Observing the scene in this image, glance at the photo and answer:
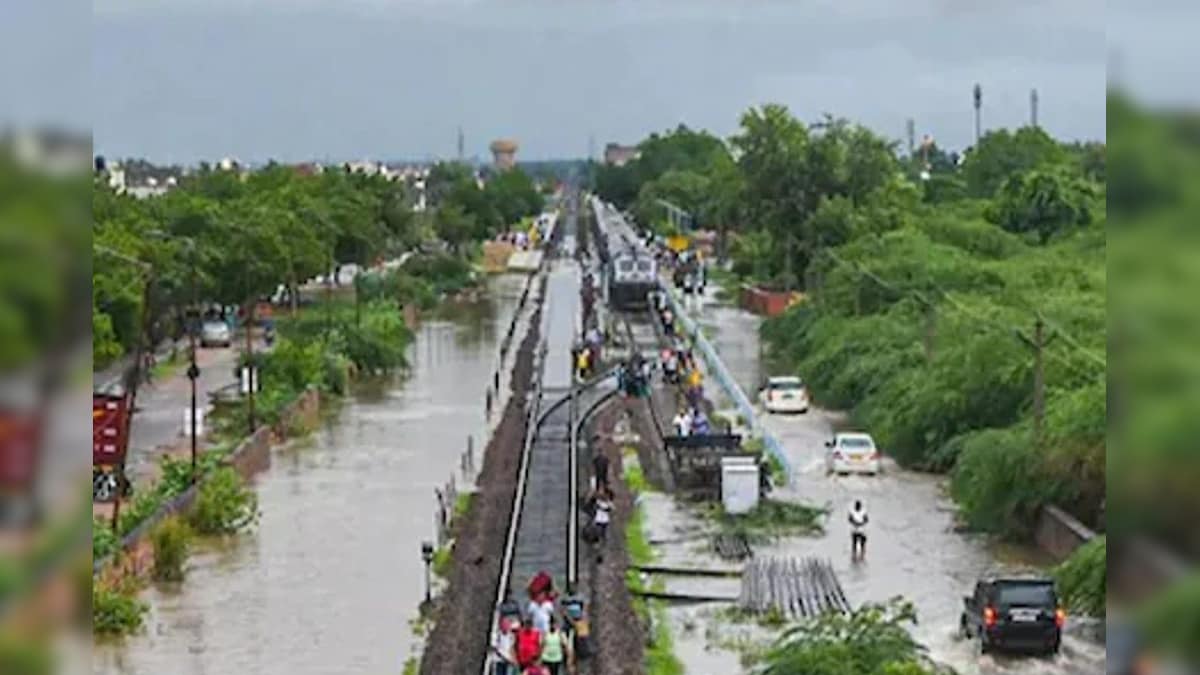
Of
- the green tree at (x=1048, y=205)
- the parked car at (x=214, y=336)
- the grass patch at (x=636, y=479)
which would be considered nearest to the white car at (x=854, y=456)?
the grass patch at (x=636, y=479)

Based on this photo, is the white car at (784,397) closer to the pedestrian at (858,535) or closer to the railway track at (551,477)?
the railway track at (551,477)

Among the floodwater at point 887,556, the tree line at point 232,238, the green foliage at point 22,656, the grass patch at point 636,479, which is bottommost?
the floodwater at point 887,556

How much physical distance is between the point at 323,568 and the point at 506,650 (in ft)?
24.8

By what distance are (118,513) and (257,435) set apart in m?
9.74

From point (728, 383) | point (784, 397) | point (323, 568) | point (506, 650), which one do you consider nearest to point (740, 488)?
point (323, 568)

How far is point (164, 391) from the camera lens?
39.5m

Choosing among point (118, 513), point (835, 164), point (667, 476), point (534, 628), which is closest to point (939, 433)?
point (667, 476)

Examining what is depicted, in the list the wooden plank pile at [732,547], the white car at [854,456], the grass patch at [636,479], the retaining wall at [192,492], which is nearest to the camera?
the retaining wall at [192,492]

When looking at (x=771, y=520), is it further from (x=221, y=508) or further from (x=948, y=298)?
(x=948, y=298)

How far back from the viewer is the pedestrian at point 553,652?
14.8 meters

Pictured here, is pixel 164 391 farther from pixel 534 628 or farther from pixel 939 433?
pixel 534 628

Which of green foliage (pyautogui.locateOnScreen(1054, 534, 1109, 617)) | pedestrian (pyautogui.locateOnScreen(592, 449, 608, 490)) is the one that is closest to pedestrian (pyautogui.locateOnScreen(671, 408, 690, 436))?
pedestrian (pyautogui.locateOnScreen(592, 449, 608, 490))

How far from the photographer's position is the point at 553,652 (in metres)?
14.9

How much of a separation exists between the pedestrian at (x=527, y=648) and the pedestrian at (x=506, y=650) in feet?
0.12
